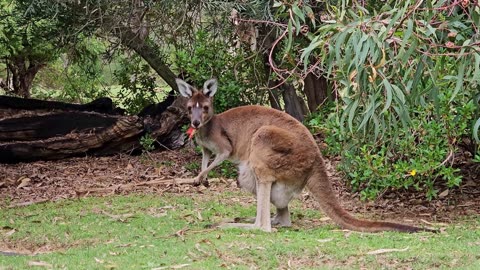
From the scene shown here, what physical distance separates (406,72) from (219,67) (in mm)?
5959

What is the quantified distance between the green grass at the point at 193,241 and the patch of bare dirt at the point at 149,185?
2.05 feet

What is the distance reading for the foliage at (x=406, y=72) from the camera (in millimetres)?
5578

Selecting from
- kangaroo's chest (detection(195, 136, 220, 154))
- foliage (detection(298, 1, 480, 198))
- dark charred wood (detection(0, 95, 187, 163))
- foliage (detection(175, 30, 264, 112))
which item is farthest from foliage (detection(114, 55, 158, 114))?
foliage (detection(298, 1, 480, 198))

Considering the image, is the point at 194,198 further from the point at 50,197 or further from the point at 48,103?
the point at 48,103

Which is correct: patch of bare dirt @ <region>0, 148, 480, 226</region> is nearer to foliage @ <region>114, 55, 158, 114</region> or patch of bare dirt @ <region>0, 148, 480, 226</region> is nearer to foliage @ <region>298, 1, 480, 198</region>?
foliage @ <region>298, 1, 480, 198</region>

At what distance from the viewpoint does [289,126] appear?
775cm

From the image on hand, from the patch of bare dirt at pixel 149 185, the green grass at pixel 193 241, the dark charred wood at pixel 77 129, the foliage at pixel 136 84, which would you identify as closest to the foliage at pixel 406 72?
the patch of bare dirt at pixel 149 185

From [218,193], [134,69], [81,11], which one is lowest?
[218,193]

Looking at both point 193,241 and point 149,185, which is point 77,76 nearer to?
point 149,185

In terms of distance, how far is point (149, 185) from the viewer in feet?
33.9

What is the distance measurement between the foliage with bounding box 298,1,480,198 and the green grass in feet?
2.95

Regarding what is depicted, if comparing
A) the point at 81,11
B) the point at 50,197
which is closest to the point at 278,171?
the point at 50,197

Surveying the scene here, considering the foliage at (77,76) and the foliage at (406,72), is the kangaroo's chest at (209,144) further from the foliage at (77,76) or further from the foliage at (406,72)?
the foliage at (77,76)

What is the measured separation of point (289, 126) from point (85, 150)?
5.12m
